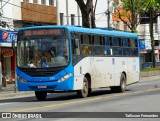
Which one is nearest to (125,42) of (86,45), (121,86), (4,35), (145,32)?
(121,86)

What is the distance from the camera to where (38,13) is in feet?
163

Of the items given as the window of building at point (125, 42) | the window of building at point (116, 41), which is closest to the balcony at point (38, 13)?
the window of building at point (125, 42)

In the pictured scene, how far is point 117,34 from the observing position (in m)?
27.8

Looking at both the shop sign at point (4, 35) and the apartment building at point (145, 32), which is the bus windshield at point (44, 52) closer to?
the shop sign at point (4, 35)

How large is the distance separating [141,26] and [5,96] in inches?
2189

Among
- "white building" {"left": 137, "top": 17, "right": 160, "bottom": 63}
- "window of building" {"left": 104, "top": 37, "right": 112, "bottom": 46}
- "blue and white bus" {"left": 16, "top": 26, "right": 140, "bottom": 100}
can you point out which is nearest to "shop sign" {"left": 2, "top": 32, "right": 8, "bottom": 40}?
"window of building" {"left": 104, "top": 37, "right": 112, "bottom": 46}

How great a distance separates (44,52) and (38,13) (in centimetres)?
2751

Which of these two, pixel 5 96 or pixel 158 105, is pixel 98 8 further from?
pixel 158 105

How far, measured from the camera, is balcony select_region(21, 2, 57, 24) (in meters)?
47.4

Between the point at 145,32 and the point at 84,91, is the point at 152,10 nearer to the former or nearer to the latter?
the point at 145,32

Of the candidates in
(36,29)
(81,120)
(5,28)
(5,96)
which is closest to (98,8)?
(5,28)

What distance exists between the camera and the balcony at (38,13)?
47.4 meters

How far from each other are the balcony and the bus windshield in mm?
24454

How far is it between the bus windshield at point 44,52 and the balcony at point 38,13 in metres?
24.5
